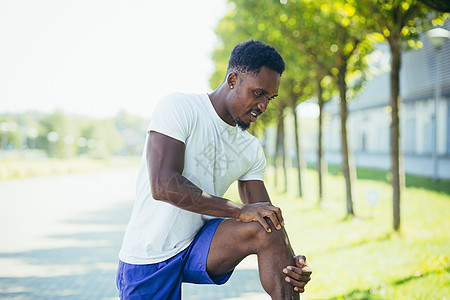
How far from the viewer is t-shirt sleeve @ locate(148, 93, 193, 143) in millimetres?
2396

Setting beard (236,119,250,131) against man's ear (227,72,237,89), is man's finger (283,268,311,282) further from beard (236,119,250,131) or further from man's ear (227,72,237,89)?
man's ear (227,72,237,89)

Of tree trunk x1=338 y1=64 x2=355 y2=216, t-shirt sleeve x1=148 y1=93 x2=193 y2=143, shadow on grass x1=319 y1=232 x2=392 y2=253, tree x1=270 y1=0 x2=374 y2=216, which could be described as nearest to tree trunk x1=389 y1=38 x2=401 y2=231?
shadow on grass x1=319 y1=232 x2=392 y2=253

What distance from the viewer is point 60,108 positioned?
88.7m

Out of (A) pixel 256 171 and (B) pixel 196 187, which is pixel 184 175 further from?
(A) pixel 256 171

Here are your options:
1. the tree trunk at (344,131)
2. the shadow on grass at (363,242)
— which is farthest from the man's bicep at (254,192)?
the tree trunk at (344,131)

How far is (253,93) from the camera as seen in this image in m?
2.56

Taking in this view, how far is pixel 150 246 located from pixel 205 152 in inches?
25.1

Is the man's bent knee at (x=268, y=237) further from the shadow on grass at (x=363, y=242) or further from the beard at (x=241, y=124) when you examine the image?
the shadow on grass at (x=363, y=242)

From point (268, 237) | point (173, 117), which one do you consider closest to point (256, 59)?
point (173, 117)

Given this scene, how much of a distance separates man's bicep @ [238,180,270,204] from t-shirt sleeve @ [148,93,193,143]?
62 cm

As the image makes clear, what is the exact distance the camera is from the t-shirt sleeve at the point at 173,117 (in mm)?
2396

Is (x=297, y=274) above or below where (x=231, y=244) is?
below

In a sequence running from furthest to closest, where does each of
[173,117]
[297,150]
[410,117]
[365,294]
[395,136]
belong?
[410,117]
[297,150]
[395,136]
[365,294]
[173,117]

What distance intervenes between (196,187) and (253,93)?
652mm
